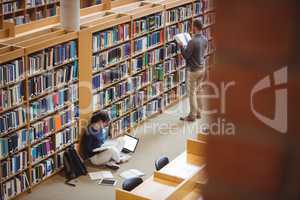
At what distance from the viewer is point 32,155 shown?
6375 mm

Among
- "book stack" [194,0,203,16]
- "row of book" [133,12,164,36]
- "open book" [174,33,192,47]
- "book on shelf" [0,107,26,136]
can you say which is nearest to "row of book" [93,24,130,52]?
"row of book" [133,12,164,36]

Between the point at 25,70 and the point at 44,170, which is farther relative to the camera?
the point at 44,170

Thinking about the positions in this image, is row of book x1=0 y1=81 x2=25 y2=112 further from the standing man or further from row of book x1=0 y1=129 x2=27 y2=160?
the standing man

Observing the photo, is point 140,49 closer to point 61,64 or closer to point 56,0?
point 61,64

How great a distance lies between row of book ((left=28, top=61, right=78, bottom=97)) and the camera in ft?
20.3

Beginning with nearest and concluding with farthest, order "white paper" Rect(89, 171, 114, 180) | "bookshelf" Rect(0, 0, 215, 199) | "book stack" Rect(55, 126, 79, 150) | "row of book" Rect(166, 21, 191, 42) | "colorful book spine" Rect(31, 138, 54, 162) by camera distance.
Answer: "bookshelf" Rect(0, 0, 215, 199), "colorful book spine" Rect(31, 138, 54, 162), "book stack" Rect(55, 126, 79, 150), "white paper" Rect(89, 171, 114, 180), "row of book" Rect(166, 21, 191, 42)

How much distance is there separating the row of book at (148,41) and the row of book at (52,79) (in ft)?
5.02

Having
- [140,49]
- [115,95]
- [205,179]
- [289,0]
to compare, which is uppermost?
[289,0]

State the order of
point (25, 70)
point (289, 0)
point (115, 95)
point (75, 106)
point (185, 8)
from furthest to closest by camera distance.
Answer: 1. point (185, 8)
2. point (115, 95)
3. point (75, 106)
4. point (25, 70)
5. point (289, 0)

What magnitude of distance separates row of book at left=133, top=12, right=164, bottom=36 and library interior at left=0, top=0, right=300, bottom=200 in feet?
0.07

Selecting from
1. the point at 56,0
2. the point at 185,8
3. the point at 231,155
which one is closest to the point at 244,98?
the point at 231,155

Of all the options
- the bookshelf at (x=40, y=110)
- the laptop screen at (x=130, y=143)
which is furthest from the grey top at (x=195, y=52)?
the bookshelf at (x=40, y=110)

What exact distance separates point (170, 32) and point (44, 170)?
3.51 meters

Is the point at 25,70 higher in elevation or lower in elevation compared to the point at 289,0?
lower
